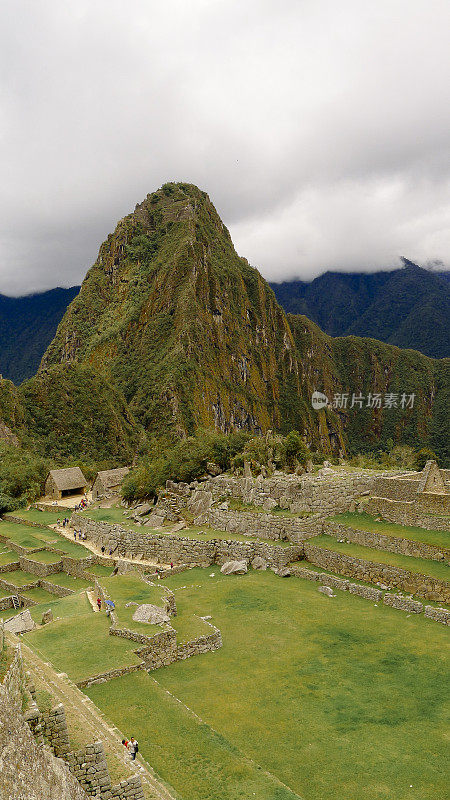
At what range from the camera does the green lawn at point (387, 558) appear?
47.4 ft

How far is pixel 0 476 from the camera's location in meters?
40.3

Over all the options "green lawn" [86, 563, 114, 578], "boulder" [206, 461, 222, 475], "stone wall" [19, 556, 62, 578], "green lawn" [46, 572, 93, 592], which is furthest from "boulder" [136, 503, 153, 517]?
"green lawn" [46, 572, 93, 592]

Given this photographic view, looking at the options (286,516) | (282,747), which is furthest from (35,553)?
(282,747)

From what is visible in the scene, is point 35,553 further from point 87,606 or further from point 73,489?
point 73,489

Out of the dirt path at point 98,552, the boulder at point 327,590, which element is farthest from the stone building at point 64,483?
the boulder at point 327,590

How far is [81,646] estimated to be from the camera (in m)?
11.7

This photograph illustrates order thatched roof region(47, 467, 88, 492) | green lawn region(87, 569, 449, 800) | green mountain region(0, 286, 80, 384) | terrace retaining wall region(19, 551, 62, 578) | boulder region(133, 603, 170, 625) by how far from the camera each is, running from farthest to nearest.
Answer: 1. green mountain region(0, 286, 80, 384)
2. thatched roof region(47, 467, 88, 492)
3. terrace retaining wall region(19, 551, 62, 578)
4. boulder region(133, 603, 170, 625)
5. green lawn region(87, 569, 449, 800)

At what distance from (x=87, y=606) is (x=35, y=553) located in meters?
11.2

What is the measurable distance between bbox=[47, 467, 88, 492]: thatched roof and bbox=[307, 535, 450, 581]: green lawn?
1049 inches

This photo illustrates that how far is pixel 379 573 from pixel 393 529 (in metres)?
2.56

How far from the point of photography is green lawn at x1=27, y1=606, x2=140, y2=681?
35.3ft

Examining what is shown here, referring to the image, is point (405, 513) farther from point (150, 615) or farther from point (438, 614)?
point (150, 615)

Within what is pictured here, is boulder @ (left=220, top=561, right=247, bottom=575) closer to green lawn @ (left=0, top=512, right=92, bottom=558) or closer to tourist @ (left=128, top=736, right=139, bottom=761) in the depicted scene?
green lawn @ (left=0, top=512, right=92, bottom=558)

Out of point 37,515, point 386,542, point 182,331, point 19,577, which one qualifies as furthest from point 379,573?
point 182,331
